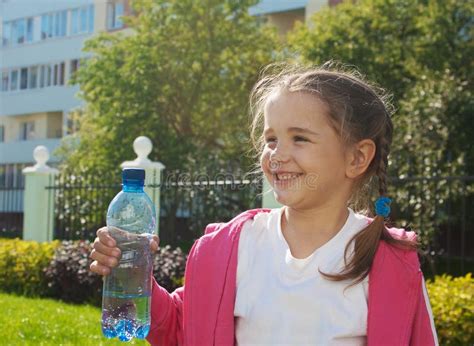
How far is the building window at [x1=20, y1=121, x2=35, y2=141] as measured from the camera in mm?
38284

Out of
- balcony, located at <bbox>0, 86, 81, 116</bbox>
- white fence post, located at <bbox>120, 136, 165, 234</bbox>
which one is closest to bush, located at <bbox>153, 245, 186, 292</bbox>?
white fence post, located at <bbox>120, 136, 165, 234</bbox>

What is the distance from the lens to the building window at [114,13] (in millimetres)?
34844

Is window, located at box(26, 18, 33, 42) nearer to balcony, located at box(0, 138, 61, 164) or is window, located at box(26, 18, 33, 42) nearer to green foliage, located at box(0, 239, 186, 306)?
balcony, located at box(0, 138, 61, 164)

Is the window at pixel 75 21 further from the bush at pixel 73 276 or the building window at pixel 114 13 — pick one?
the bush at pixel 73 276

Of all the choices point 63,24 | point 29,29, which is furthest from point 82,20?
point 29,29

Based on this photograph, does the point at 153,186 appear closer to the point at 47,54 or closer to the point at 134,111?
the point at 134,111

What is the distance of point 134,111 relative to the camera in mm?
20000

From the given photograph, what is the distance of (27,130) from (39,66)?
9.88 feet

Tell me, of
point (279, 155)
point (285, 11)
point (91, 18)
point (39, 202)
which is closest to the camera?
point (279, 155)

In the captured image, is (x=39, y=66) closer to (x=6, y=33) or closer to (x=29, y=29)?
(x=29, y=29)

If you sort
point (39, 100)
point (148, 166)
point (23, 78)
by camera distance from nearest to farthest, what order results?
point (148, 166) → point (39, 100) → point (23, 78)

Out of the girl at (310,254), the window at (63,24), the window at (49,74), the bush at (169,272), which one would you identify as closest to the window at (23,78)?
the window at (49,74)

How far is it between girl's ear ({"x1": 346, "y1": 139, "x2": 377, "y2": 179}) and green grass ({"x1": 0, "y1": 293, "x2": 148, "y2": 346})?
13.9 ft

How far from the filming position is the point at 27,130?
3859 centimetres
